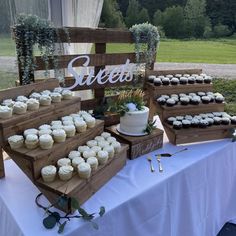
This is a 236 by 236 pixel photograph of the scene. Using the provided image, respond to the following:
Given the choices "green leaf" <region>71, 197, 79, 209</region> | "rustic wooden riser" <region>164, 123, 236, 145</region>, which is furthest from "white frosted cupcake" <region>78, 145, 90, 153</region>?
"rustic wooden riser" <region>164, 123, 236, 145</region>

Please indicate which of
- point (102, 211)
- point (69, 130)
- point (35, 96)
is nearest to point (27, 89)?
point (35, 96)

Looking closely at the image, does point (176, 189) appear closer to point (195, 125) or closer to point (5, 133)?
point (195, 125)

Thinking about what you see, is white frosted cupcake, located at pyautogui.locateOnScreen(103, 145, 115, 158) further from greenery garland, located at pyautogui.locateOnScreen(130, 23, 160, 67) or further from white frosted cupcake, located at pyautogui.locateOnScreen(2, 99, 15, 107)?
greenery garland, located at pyautogui.locateOnScreen(130, 23, 160, 67)

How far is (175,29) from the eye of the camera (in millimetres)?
15305

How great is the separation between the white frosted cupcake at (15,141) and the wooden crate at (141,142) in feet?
1.73

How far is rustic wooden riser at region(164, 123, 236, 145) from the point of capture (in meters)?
1.53

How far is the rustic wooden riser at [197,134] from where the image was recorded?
5.01 ft

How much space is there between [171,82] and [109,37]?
47cm

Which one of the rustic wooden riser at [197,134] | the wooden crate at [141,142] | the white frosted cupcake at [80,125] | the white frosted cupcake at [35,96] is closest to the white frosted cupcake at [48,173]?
the white frosted cupcake at [80,125]

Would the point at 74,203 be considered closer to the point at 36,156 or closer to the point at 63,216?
the point at 63,216

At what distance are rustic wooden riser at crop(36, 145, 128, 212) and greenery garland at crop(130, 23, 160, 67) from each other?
0.83 m

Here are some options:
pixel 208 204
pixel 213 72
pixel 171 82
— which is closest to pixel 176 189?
pixel 208 204

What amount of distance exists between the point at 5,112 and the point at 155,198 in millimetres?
687

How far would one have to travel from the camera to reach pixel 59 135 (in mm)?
1034
